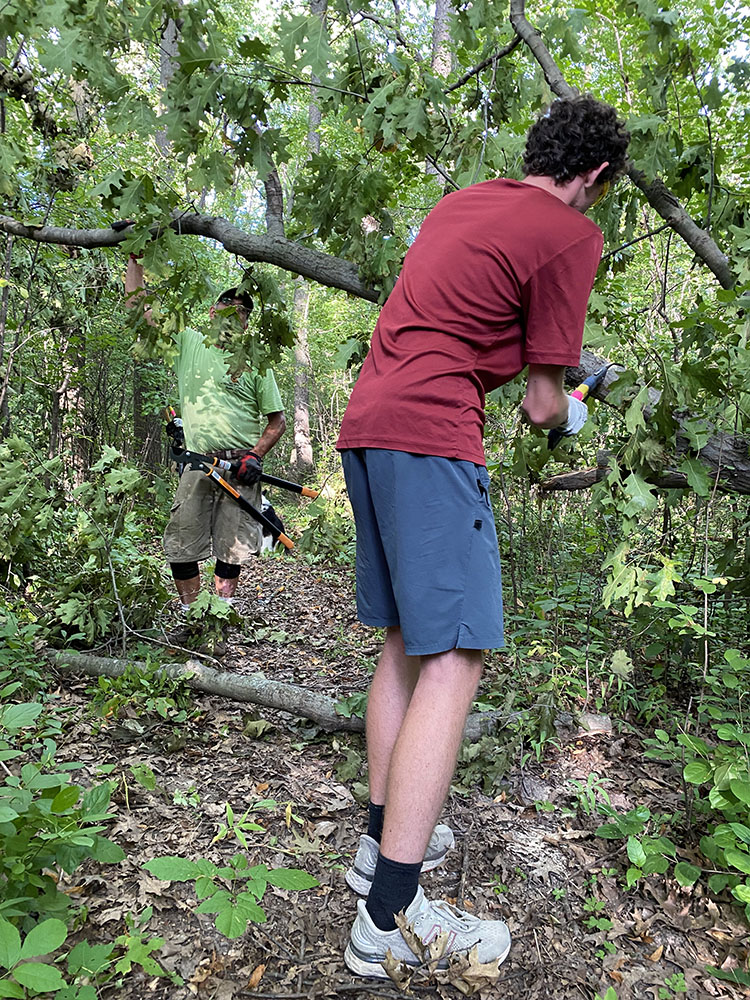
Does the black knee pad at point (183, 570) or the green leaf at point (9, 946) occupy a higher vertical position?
the green leaf at point (9, 946)

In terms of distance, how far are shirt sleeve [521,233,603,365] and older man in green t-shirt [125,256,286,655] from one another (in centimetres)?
270

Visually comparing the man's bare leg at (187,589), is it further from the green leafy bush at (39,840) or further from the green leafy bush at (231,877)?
the green leafy bush at (231,877)

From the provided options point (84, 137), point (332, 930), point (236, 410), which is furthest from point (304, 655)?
point (84, 137)

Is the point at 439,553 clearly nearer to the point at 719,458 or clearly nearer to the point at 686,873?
the point at 686,873

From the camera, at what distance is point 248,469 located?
421cm

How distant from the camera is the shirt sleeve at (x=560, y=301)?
5.05 ft

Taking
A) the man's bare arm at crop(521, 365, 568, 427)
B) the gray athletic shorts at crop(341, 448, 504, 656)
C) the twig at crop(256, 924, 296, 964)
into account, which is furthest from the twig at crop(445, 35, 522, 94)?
the twig at crop(256, 924, 296, 964)

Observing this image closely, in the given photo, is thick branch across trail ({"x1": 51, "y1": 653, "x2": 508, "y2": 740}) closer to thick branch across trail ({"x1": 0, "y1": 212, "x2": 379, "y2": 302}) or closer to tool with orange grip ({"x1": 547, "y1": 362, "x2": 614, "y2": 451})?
tool with orange grip ({"x1": 547, "y1": 362, "x2": 614, "y2": 451})

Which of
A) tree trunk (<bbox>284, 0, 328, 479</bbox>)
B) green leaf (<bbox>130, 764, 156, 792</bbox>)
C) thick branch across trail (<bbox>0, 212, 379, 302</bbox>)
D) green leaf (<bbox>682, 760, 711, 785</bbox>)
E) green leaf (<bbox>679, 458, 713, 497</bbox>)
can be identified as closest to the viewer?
green leaf (<bbox>682, 760, 711, 785</bbox>)

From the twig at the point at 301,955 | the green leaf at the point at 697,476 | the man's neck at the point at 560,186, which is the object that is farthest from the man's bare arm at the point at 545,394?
the twig at the point at 301,955

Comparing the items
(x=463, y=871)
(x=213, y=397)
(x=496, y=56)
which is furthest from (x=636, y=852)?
(x=213, y=397)

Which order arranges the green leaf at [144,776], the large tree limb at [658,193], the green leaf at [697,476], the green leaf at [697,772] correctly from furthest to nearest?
the large tree limb at [658,193]
the green leaf at [697,476]
the green leaf at [144,776]
the green leaf at [697,772]

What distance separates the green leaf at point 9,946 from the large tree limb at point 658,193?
9.55ft

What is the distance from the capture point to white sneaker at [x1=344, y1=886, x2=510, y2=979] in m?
1.52
